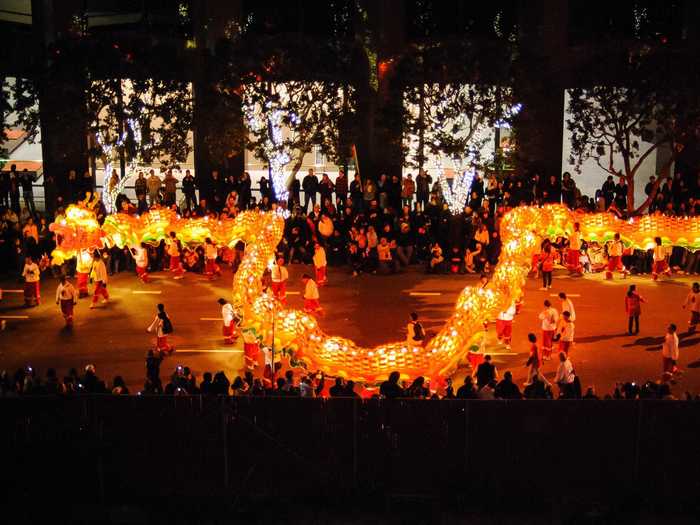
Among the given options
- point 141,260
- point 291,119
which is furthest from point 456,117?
point 141,260

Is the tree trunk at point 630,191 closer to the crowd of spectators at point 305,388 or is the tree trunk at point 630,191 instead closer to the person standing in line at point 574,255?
the person standing in line at point 574,255

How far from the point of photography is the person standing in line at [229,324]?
19203 millimetres

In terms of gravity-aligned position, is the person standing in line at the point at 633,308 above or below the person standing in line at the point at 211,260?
below

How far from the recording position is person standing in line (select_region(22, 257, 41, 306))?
71.6ft

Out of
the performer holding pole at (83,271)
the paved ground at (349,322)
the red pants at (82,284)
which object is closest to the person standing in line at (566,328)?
the paved ground at (349,322)

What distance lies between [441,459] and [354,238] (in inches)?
508

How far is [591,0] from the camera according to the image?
1212 inches

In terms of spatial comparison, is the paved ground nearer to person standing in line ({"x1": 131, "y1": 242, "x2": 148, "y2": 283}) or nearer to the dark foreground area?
person standing in line ({"x1": 131, "y1": 242, "x2": 148, "y2": 283})

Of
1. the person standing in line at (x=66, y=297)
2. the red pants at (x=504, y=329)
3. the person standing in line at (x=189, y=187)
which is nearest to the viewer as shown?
the red pants at (x=504, y=329)

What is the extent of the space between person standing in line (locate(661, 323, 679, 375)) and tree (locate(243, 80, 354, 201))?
552 inches

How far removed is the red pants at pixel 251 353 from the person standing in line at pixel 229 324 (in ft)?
4.34

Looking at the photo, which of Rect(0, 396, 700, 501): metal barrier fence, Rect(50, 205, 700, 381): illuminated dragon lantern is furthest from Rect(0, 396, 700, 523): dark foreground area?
Rect(50, 205, 700, 381): illuminated dragon lantern

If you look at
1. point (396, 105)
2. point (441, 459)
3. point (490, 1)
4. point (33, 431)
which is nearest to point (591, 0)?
point (490, 1)

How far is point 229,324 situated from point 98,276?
4069 millimetres
